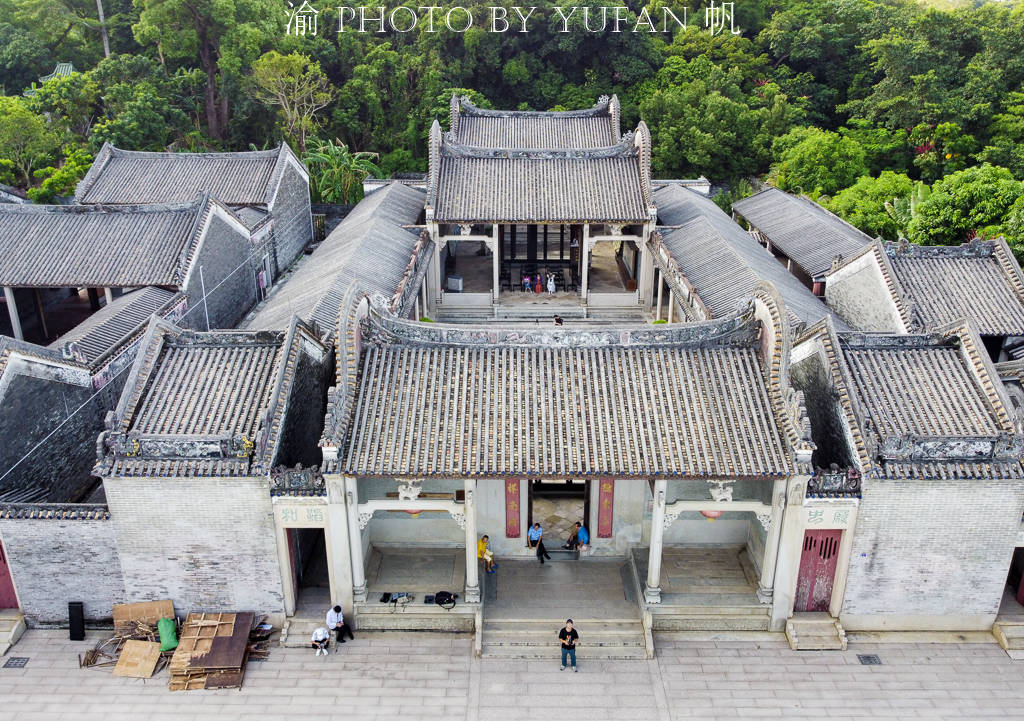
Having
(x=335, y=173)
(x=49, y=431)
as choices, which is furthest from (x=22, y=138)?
(x=49, y=431)

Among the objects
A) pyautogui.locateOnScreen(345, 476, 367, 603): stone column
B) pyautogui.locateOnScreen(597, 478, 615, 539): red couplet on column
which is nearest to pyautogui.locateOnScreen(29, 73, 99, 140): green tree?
pyautogui.locateOnScreen(345, 476, 367, 603): stone column

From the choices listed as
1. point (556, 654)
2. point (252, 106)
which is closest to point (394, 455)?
point (556, 654)

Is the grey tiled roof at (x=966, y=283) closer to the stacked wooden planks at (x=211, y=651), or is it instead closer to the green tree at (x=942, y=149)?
the green tree at (x=942, y=149)

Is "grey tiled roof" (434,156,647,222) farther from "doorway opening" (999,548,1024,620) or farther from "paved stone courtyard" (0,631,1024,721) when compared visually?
"paved stone courtyard" (0,631,1024,721)

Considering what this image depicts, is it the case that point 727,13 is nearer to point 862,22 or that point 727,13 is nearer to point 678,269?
point 862,22

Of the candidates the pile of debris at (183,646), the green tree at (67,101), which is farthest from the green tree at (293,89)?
the pile of debris at (183,646)

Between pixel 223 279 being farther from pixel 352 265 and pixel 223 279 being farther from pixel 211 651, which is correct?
pixel 211 651
